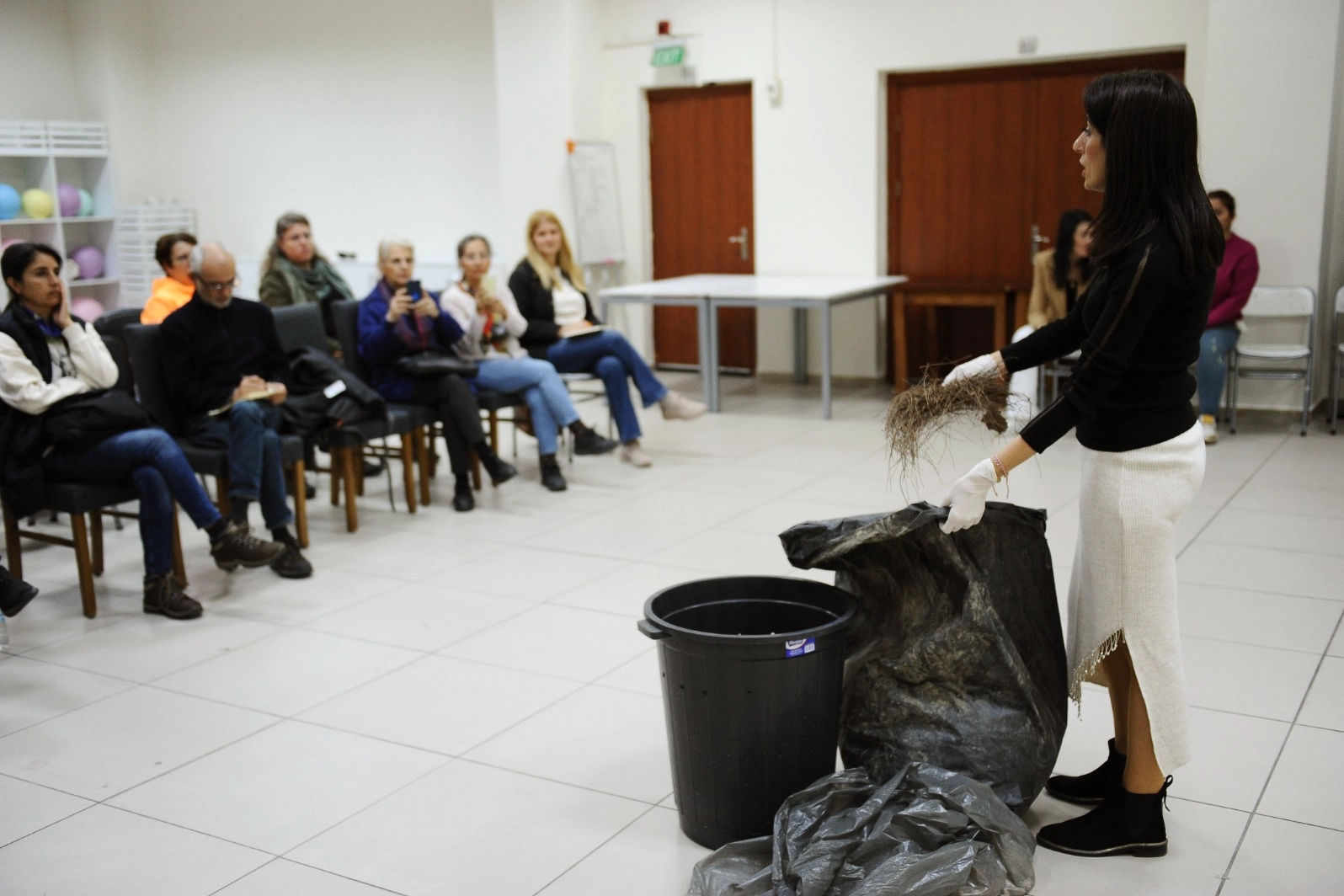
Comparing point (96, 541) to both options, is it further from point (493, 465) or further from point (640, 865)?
point (640, 865)

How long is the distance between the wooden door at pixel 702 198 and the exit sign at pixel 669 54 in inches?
11.1

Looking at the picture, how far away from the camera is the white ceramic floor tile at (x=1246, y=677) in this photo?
313 cm

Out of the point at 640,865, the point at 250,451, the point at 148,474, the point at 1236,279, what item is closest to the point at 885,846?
the point at 640,865

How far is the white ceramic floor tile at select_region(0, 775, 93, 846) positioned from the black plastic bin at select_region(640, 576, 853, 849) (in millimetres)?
1384

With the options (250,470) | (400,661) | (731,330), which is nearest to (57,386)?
(250,470)

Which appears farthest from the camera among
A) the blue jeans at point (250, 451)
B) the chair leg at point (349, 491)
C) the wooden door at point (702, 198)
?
the wooden door at point (702, 198)

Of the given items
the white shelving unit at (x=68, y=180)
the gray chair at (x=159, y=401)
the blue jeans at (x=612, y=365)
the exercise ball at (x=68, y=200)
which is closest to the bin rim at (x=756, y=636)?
the gray chair at (x=159, y=401)

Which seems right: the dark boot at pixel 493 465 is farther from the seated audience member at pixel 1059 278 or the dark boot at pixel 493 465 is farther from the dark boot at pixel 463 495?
the seated audience member at pixel 1059 278

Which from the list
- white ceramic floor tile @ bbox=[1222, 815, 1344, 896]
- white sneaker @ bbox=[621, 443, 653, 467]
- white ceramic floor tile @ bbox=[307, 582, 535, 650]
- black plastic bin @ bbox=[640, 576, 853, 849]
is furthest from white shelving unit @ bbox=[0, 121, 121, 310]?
white ceramic floor tile @ bbox=[1222, 815, 1344, 896]

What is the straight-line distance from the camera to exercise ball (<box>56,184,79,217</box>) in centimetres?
921

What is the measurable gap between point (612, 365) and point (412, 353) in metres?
1.12

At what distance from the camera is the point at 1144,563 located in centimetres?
234

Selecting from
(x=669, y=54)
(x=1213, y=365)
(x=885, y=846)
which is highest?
(x=669, y=54)

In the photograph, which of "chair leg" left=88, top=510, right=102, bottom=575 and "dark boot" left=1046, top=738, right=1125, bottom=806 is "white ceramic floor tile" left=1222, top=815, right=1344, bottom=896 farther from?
"chair leg" left=88, top=510, right=102, bottom=575
